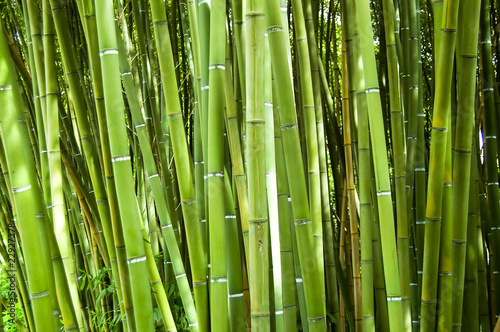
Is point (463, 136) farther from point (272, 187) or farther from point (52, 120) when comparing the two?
point (52, 120)

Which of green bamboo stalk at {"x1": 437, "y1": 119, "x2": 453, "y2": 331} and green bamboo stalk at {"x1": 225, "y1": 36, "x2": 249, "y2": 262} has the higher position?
green bamboo stalk at {"x1": 225, "y1": 36, "x2": 249, "y2": 262}

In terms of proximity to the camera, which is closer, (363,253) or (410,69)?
(363,253)

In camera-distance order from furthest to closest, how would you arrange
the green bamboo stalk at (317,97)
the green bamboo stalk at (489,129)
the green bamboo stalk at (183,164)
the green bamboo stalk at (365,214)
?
the green bamboo stalk at (489,129)
the green bamboo stalk at (317,97)
the green bamboo stalk at (365,214)
the green bamboo stalk at (183,164)

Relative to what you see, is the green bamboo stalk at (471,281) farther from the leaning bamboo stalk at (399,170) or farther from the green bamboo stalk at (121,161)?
the green bamboo stalk at (121,161)

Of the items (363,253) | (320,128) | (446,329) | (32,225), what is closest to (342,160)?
(320,128)

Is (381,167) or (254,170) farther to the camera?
(381,167)

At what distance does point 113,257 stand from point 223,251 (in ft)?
1.52

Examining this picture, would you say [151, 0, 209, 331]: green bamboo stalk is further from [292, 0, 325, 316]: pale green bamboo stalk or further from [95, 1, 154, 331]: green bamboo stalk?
[292, 0, 325, 316]: pale green bamboo stalk

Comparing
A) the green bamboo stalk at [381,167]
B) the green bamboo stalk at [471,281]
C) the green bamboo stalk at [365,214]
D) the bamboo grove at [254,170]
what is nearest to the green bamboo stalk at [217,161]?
the bamboo grove at [254,170]

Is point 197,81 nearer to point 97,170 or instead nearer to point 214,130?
point 214,130

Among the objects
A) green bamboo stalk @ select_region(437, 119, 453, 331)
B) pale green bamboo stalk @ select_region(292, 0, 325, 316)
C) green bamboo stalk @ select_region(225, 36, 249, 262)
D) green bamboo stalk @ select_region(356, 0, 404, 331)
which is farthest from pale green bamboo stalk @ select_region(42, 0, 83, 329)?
green bamboo stalk @ select_region(437, 119, 453, 331)

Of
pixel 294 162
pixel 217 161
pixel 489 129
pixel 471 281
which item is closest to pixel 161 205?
pixel 217 161

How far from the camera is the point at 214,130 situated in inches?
34.1

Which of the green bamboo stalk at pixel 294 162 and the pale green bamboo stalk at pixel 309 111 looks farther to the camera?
the pale green bamboo stalk at pixel 309 111
